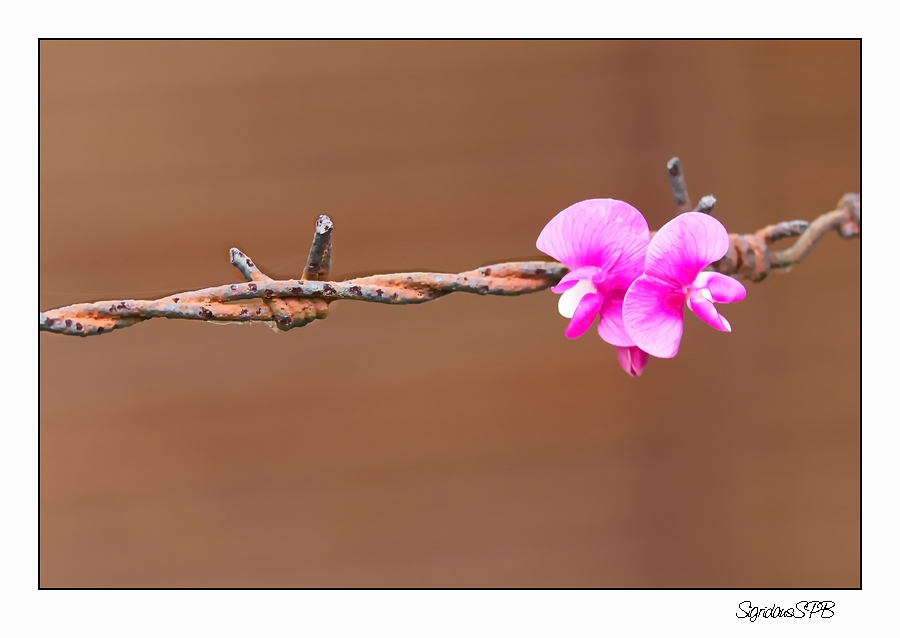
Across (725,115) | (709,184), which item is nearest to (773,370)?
(709,184)

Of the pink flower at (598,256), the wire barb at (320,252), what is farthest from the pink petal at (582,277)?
the wire barb at (320,252)

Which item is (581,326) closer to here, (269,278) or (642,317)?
(642,317)

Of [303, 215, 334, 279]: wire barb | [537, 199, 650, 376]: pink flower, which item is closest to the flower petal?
[537, 199, 650, 376]: pink flower

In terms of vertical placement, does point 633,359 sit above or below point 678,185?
below

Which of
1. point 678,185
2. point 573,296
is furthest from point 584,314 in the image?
point 678,185

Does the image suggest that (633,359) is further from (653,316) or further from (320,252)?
(320,252)
